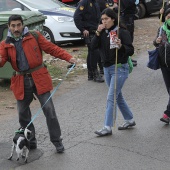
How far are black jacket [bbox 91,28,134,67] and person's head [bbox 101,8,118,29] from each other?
0.42 feet

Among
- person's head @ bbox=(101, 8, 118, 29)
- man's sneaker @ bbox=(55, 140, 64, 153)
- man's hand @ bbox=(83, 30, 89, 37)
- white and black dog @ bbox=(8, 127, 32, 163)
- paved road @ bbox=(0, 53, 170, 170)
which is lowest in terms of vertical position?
paved road @ bbox=(0, 53, 170, 170)

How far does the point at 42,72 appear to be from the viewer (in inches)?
229

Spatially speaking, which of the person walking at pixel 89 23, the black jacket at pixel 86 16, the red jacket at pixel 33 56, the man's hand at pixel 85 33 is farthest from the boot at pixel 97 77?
the red jacket at pixel 33 56

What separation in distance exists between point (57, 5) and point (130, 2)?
411cm

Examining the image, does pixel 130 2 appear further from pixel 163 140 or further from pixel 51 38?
pixel 163 140

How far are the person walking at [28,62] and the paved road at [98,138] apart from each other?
350mm

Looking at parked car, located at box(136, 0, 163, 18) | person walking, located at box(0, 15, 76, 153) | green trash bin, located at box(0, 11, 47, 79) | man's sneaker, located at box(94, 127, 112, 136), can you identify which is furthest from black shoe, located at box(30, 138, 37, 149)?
parked car, located at box(136, 0, 163, 18)

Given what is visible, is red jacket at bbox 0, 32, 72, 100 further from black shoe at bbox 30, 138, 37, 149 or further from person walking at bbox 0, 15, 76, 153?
black shoe at bbox 30, 138, 37, 149

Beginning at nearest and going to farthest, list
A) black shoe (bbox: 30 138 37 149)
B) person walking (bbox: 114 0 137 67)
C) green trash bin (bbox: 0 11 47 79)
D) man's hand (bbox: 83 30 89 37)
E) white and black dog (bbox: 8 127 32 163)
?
1. white and black dog (bbox: 8 127 32 163)
2. black shoe (bbox: 30 138 37 149)
3. green trash bin (bbox: 0 11 47 79)
4. man's hand (bbox: 83 30 89 37)
5. person walking (bbox: 114 0 137 67)

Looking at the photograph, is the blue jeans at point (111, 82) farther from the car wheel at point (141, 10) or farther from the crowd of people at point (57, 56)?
the car wheel at point (141, 10)

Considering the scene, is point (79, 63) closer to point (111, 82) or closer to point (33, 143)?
point (111, 82)

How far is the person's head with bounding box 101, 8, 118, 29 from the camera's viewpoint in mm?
6285

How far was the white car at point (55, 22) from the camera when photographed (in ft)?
42.8

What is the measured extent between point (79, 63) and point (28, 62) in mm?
5664
